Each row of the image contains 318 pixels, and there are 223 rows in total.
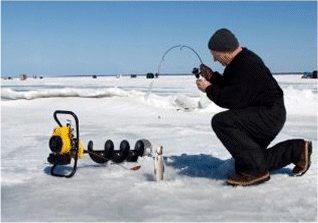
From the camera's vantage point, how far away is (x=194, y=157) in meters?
4.65

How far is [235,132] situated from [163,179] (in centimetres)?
72

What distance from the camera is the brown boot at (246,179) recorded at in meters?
3.33

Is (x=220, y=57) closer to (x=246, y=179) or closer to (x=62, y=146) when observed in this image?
(x=246, y=179)

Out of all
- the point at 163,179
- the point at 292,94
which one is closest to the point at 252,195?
the point at 163,179

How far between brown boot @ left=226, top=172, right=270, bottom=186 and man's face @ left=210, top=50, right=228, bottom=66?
86 cm

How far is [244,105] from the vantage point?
10.9 ft

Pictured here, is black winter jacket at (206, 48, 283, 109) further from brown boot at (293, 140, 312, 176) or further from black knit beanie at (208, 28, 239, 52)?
brown boot at (293, 140, 312, 176)

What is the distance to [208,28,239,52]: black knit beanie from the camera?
3379mm

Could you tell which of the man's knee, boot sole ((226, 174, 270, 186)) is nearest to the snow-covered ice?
boot sole ((226, 174, 270, 186))

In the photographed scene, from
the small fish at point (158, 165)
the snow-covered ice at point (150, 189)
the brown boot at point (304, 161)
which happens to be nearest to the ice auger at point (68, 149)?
the snow-covered ice at point (150, 189)

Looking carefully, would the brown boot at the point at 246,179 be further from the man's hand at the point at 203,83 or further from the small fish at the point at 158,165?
the man's hand at the point at 203,83

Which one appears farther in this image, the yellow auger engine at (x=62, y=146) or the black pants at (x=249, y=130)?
the yellow auger engine at (x=62, y=146)

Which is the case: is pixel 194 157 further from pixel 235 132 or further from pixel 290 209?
pixel 290 209

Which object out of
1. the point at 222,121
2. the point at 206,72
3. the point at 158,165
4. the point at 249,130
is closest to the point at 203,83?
the point at 206,72
